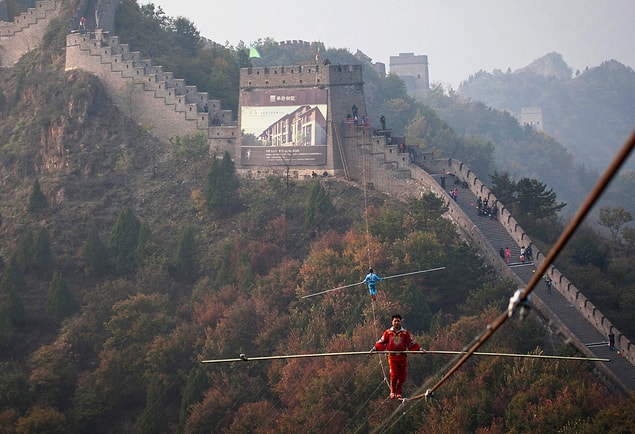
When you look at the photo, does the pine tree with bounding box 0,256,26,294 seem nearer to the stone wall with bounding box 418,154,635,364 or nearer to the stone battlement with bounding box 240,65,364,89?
the stone battlement with bounding box 240,65,364,89

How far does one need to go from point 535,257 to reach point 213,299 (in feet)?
46.7

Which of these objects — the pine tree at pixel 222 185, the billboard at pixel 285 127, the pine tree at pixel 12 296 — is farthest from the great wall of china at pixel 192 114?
the pine tree at pixel 12 296

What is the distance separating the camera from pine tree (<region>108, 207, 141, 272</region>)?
5328cm

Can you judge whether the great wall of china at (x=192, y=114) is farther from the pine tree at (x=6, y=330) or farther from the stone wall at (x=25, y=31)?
the pine tree at (x=6, y=330)

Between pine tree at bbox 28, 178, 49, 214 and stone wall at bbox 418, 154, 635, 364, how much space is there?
770 inches

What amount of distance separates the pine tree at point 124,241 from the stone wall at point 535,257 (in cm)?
1425

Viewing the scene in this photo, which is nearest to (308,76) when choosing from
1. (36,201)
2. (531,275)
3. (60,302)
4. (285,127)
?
(285,127)

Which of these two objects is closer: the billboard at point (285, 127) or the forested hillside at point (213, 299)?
the forested hillside at point (213, 299)

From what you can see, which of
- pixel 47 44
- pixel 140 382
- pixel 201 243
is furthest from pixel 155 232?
pixel 47 44

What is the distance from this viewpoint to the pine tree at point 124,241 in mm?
53281

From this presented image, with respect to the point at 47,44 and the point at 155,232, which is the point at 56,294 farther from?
the point at 47,44

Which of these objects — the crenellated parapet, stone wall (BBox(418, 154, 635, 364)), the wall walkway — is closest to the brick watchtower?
the crenellated parapet

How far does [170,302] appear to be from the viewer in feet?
168

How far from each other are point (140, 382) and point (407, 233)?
13.1 m
